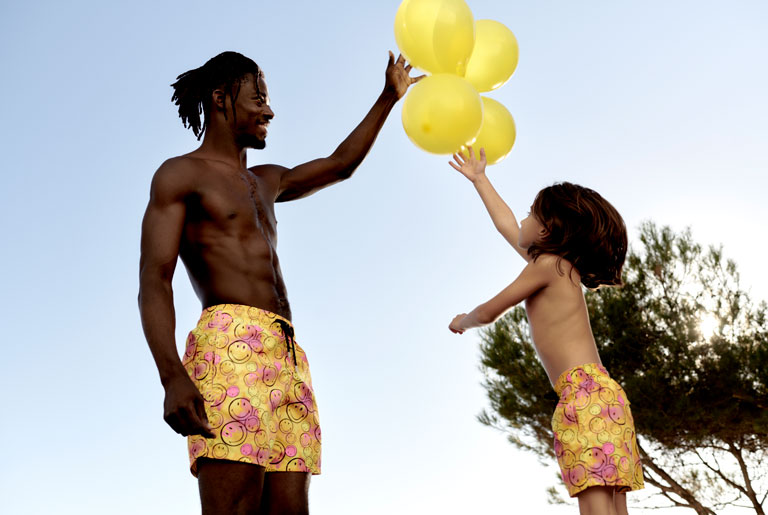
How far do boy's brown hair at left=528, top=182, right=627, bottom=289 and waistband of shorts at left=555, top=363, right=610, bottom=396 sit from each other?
1.22 feet

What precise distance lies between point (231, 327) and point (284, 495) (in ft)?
1.68

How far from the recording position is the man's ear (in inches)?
108

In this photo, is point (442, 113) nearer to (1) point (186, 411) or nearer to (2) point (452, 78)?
Result: (2) point (452, 78)

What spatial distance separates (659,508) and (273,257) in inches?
423

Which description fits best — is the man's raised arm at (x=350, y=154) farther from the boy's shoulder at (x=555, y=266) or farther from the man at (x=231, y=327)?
the boy's shoulder at (x=555, y=266)

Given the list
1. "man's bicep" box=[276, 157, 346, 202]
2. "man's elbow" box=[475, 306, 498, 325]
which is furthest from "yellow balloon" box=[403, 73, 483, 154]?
"man's elbow" box=[475, 306, 498, 325]

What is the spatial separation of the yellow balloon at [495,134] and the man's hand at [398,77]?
1.12ft

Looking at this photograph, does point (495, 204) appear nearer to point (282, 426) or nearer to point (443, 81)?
point (443, 81)

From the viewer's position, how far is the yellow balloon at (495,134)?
322 centimetres

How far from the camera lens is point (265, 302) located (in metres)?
2.40

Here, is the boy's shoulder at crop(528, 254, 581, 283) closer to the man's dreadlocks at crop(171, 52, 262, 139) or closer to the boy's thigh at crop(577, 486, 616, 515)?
the boy's thigh at crop(577, 486, 616, 515)

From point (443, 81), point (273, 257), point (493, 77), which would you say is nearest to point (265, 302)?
point (273, 257)

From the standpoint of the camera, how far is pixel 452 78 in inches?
117

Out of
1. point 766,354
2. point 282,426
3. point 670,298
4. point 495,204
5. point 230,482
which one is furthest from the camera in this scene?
point 670,298
